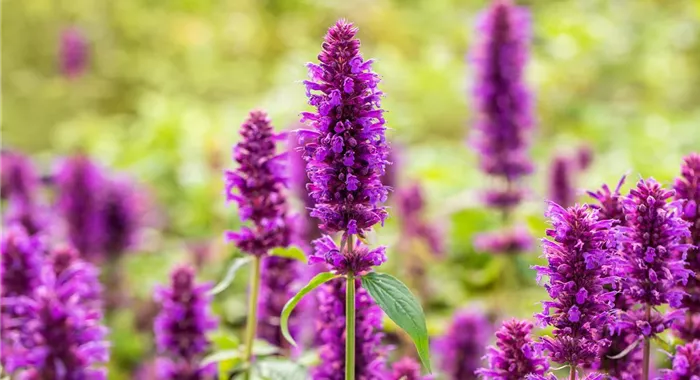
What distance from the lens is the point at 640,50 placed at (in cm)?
1046

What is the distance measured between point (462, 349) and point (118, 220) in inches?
95.9

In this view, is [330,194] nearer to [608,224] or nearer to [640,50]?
[608,224]

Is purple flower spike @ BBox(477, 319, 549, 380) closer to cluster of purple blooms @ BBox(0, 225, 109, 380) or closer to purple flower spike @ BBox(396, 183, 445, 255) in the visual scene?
cluster of purple blooms @ BBox(0, 225, 109, 380)

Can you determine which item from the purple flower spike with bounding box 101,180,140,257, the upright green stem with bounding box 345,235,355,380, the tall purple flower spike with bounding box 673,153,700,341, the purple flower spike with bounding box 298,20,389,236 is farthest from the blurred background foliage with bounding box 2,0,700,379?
the tall purple flower spike with bounding box 673,153,700,341

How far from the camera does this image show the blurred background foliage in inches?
213

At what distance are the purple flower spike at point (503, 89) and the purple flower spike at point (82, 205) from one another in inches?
79.4

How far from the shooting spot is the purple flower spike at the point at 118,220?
16.2 feet

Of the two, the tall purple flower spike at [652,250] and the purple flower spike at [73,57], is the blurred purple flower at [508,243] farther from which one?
the purple flower spike at [73,57]

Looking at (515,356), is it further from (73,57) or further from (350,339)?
(73,57)

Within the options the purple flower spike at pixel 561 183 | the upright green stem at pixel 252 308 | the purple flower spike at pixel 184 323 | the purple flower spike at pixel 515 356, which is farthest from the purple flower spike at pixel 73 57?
the purple flower spike at pixel 515 356

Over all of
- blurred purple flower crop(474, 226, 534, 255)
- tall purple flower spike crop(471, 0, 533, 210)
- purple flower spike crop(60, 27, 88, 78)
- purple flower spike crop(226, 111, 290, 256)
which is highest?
purple flower spike crop(60, 27, 88, 78)

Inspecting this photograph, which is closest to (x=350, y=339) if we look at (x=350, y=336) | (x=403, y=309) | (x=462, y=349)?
(x=350, y=336)

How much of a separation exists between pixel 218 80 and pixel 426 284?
28.4ft

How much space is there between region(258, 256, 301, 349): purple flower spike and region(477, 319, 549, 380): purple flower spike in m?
1.06
